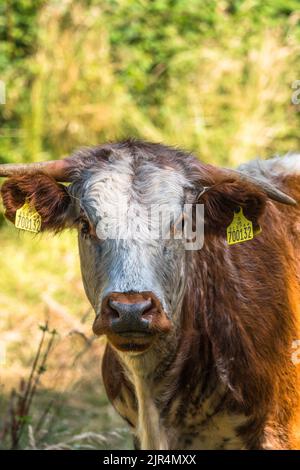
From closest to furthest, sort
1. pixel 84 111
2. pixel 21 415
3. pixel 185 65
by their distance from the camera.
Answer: pixel 21 415
pixel 84 111
pixel 185 65

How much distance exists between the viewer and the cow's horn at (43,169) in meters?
5.10

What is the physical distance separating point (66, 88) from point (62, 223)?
6.60 meters

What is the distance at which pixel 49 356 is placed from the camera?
333 inches

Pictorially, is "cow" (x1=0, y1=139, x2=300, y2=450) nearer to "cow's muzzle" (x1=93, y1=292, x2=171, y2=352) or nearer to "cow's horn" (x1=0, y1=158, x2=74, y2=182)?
"cow's horn" (x1=0, y1=158, x2=74, y2=182)

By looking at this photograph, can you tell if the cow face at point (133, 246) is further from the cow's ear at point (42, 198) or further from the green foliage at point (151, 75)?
the green foliage at point (151, 75)

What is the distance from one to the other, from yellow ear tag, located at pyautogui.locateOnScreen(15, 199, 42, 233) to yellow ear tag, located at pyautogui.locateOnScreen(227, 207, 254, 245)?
3.44 feet

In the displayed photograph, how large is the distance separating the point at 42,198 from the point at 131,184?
59 centimetres

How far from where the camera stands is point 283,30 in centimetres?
1320

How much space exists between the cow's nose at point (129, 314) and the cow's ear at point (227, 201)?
2.76ft

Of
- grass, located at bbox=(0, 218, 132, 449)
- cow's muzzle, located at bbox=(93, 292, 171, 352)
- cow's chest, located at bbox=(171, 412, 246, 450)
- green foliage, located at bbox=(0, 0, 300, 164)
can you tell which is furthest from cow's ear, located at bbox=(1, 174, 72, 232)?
green foliage, located at bbox=(0, 0, 300, 164)

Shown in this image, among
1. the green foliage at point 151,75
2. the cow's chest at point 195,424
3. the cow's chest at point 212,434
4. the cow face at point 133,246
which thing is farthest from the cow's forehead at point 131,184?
the green foliage at point 151,75

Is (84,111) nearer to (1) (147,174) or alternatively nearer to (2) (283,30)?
(2) (283,30)

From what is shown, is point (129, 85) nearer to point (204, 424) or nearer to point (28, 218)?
point (28, 218)

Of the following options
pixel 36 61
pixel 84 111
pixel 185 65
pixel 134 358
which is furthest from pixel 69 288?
pixel 134 358
